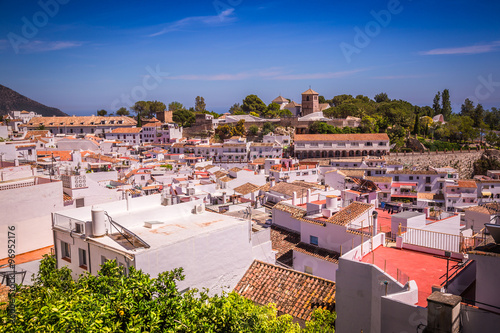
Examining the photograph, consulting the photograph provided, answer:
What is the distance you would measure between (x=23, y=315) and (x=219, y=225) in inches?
199

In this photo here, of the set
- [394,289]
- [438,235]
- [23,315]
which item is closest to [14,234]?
[23,315]

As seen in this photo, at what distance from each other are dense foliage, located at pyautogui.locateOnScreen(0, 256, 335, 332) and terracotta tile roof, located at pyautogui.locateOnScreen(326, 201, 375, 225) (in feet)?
20.7

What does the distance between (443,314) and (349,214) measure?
794 cm

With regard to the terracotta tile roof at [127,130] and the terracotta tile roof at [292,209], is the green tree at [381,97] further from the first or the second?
the terracotta tile roof at [292,209]

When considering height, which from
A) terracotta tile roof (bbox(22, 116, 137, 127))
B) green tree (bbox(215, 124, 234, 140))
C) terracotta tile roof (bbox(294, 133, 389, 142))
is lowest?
terracotta tile roof (bbox(294, 133, 389, 142))

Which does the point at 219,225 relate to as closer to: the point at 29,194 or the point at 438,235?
the point at 438,235

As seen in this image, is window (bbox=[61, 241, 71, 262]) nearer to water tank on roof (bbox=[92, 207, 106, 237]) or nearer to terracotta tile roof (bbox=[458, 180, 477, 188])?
water tank on roof (bbox=[92, 207, 106, 237])

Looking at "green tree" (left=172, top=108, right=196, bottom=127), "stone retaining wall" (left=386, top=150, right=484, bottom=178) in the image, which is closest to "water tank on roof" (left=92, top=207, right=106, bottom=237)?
"stone retaining wall" (left=386, top=150, right=484, bottom=178)

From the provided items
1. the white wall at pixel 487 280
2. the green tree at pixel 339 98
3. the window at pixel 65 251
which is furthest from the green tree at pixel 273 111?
the white wall at pixel 487 280

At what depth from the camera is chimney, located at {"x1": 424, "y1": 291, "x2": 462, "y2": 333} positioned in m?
4.93

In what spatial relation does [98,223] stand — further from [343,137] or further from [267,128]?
[267,128]

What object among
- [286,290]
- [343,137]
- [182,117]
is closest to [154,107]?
[182,117]

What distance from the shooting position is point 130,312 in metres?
5.21

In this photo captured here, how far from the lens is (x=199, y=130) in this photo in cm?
6769
